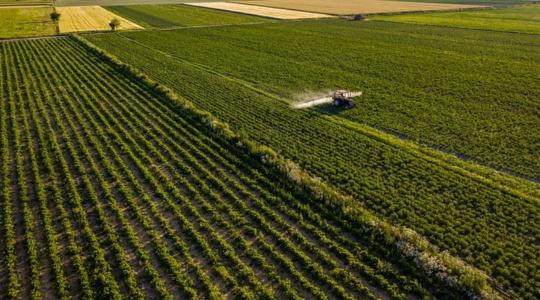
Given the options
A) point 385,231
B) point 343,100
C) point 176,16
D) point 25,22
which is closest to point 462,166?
point 385,231

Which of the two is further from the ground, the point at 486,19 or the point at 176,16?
the point at 486,19

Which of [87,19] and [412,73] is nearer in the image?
[412,73]

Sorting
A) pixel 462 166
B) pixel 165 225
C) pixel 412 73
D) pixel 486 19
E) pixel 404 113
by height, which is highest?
pixel 486 19

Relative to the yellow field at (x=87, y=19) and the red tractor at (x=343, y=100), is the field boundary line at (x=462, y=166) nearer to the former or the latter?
the red tractor at (x=343, y=100)

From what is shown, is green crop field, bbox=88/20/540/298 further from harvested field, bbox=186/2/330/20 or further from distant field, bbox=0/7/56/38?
harvested field, bbox=186/2/330/20

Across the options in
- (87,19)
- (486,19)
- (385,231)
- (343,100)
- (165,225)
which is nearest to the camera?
(385,231)

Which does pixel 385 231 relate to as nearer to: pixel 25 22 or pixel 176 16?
pixel 176 16

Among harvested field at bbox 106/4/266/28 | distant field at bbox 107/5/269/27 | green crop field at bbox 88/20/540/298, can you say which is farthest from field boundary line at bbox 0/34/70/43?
distant field at bbox 107/5/269/27
